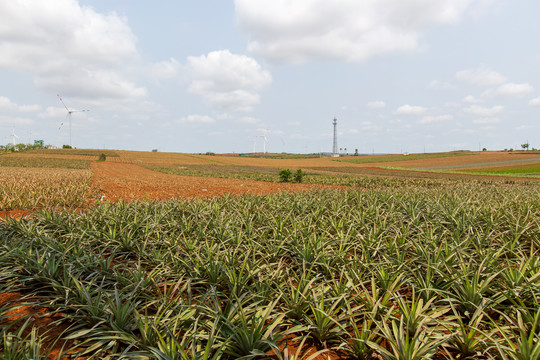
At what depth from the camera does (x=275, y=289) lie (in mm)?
3674

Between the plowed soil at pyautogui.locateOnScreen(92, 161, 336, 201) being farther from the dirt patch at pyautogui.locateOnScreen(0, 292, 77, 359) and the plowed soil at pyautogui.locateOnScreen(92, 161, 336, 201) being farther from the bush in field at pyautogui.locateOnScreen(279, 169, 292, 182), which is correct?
the dirt patch at pyautogui.locateOnScreen(0, 292, 77, 359)

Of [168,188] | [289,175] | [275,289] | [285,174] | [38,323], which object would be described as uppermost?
[285,174]

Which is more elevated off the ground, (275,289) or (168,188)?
(275,289)

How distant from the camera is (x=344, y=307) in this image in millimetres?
3346

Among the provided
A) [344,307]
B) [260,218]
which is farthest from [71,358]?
[260,218]

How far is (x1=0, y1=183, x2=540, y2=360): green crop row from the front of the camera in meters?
2.72

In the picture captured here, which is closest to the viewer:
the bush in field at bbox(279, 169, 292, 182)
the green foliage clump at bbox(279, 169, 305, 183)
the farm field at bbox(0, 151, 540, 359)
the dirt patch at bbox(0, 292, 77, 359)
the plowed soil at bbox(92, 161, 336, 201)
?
the farm field at bbox(0, 151, 540, 359)

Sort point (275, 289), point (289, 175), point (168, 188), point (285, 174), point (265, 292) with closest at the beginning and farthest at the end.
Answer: point (265, 292), point (275, 289), point (168, 188), point (285, 174), point (289, 175)

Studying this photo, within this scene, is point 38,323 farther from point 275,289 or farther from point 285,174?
point 285,174

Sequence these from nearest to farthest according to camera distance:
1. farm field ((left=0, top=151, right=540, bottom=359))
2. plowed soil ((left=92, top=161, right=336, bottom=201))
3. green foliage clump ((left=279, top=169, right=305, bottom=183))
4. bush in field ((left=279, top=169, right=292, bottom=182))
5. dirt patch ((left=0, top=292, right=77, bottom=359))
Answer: farm field ((left=0, top=151, right=540, bottom=359)) < dirt patch ((left=0, top=292, right=77, bottom=359)) < plowed soil ((left=92, top=161, right=336, bottom=201)) < bush in field ((left=279, top=169, right=292, bottom=182)) < green foliage clump ((left=279, top=169, right=305, bottom=183))

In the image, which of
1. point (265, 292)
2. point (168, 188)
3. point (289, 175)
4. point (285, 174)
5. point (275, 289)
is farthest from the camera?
point (289, 175)

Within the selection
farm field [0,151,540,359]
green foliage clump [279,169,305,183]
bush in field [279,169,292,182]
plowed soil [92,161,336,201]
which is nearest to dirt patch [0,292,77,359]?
farm field [0,151,540,359]

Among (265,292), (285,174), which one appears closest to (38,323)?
(265,292)

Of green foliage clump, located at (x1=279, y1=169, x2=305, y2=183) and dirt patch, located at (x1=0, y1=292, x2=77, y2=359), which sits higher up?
green foliage clump, located at (x1=279, y1=169, x2=305, y2=183)
